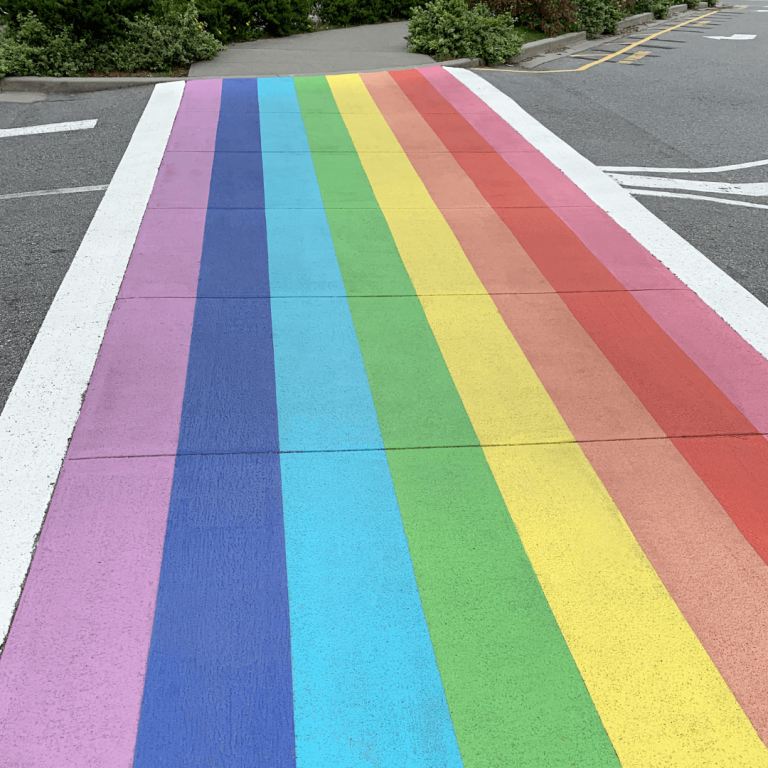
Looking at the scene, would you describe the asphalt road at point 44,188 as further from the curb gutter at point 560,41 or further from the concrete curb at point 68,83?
the curb gutter at point 560,41

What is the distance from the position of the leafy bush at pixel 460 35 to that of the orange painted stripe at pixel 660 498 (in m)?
9.45

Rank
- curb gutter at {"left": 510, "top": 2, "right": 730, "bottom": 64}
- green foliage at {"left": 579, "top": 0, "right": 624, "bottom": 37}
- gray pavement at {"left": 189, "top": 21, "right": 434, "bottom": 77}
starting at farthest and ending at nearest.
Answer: green foliage at {"left": 579, "top": 0, "right": 624, "bottom": 37}, curb gutter at {"left": 510, "top": 2, "right": 730, "bottom": 64}, gray pavement at {"left": 189, "top": 21, "right": 434, "bottom": 77}

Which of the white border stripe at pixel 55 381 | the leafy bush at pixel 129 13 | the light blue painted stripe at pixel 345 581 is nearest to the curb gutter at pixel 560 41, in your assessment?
the leafy bush at pixel 129 13

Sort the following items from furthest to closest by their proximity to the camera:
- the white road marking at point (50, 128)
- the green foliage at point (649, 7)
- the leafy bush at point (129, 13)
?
the green foliage at point (649, 7), the leafy bush at point (129, 13), the white road marking at point (50, 128)

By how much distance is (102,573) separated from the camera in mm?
3256

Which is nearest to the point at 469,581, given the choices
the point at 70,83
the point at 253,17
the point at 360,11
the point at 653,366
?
the point at 653,366

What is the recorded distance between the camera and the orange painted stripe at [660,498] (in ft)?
10.1

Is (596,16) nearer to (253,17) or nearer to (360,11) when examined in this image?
(360,11)

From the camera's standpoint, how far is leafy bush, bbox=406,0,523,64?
45.6ft

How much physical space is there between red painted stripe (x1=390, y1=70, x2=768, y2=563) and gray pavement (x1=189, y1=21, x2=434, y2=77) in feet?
21.8

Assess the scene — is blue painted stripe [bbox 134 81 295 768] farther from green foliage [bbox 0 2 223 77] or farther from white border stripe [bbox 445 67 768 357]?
green foliage [bbox 0 2 223 77]

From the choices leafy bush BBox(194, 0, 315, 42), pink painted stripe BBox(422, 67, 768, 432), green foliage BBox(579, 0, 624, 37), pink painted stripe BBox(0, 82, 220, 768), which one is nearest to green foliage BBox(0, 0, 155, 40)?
leafy bush BBox(194, 0, 315, 42)

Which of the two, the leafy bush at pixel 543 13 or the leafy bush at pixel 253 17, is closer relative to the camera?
the leafy bush at pixel 253 17

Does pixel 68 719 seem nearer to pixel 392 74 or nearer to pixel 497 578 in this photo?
pixel 497 578
